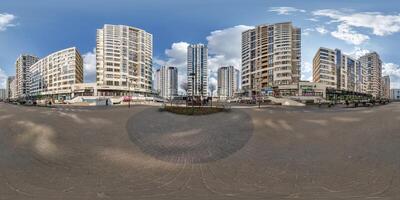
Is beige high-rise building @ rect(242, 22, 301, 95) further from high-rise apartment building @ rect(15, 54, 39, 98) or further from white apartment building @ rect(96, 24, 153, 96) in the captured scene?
high-rise apartment building @ rect(15, 54, 39, 98)

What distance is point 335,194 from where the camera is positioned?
407 centimetres

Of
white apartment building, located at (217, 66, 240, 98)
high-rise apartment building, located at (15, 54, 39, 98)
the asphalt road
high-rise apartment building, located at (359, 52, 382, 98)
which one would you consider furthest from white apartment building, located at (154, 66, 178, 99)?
the asphalt road

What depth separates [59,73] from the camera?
93250 mm

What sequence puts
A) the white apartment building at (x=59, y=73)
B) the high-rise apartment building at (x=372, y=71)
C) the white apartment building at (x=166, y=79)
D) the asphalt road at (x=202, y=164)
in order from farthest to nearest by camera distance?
the white apartment building at (x=166, y=79)
the high-rise apartment building at (x=372, y=71)
the white apartment building at (x=59, y=73)
the asphalt road at (x=202, y=164)

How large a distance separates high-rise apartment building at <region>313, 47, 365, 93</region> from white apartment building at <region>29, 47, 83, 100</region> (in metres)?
92.1

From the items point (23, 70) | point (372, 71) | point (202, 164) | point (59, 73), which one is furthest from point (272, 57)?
point (23, 70)

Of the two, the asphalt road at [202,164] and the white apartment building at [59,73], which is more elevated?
the white apartment building at [59,73]

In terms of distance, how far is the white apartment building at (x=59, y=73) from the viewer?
290 ft

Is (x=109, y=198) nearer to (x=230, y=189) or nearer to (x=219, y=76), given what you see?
(x=230, y=189)

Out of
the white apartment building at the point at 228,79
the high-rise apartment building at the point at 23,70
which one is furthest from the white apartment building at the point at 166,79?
the high-rise apartment building at the point at 23,70

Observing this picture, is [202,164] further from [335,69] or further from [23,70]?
[23,70]

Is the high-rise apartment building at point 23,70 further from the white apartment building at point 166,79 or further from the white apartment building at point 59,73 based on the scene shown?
the white apartment building at point 166,79

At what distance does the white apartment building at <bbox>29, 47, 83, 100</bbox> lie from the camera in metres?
88.3

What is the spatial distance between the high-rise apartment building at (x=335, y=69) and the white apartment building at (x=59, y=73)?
302 feet
